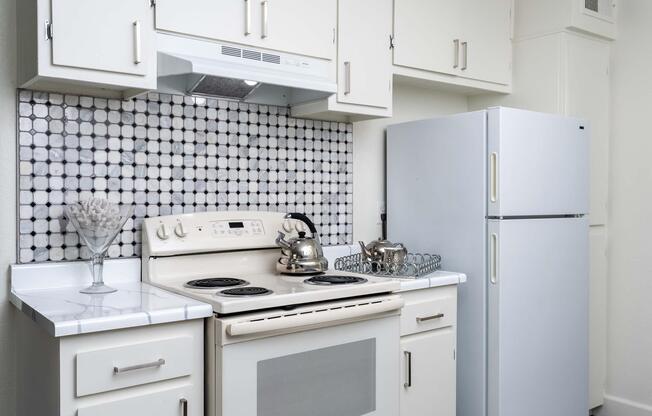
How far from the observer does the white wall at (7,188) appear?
193 cm

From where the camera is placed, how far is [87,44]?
177 cm

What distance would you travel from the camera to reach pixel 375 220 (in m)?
2.93

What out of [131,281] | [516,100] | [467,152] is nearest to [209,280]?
[131,281]

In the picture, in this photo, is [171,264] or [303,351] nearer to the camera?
[303,351]

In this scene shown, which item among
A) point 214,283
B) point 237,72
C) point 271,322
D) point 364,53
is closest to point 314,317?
point 271,322

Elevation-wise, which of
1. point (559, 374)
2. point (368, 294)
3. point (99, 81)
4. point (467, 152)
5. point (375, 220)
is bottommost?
point (559, 374)

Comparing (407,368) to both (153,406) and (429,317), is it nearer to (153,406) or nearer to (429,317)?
(429,317)

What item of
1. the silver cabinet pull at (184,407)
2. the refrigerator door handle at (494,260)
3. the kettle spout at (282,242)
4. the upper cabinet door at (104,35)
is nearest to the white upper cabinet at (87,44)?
A: the upper cabinet door at (104,35)

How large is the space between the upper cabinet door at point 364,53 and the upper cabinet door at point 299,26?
58 millimetres

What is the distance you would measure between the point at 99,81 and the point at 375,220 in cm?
154

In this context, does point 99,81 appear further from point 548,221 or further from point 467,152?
point 548,221

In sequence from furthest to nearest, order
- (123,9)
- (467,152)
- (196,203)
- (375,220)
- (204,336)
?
(375,220) → (467,152) → (196,203) → (123,9) → (204,336)

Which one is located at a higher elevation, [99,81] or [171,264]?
[99,81]

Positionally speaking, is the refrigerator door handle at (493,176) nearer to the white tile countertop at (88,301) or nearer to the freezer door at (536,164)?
the freezer door at (536,164)
